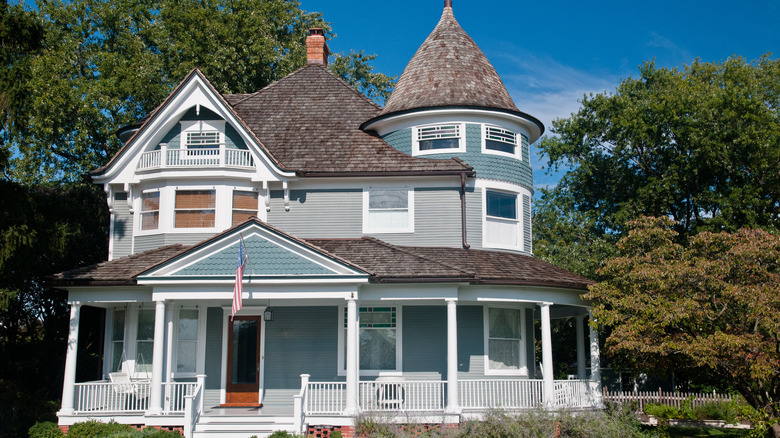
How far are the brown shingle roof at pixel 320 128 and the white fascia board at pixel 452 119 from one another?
0.67 metres

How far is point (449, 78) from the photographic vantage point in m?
21.7

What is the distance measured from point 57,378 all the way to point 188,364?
8.14m

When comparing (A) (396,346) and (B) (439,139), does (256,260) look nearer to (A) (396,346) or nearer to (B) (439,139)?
(A) (396,346)

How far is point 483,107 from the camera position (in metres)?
20.6

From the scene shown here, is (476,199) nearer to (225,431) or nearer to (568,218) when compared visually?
(225,431)

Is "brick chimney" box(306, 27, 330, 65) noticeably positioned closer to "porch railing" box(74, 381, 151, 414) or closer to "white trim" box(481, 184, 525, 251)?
"white trim" box(481, 184, 525, 251)

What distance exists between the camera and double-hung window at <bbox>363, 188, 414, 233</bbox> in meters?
20.2

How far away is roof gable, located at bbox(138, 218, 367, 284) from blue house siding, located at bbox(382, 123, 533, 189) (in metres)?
6.08

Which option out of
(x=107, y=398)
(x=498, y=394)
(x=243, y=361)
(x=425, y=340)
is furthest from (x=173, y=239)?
(x=498, y=394)

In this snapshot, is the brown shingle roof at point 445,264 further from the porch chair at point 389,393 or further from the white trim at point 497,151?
the white trim at point 497,151

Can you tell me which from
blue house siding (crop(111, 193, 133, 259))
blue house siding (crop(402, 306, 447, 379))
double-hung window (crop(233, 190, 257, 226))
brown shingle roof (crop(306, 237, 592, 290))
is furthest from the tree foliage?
blue house siding (crop(402, 306, 447, 379))

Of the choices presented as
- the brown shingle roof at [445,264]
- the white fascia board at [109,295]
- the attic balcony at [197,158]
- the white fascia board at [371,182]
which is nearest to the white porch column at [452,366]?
the brown shingle roof at [445,264]

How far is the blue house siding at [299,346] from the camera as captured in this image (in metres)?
18.5

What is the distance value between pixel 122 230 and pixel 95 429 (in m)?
6.55
